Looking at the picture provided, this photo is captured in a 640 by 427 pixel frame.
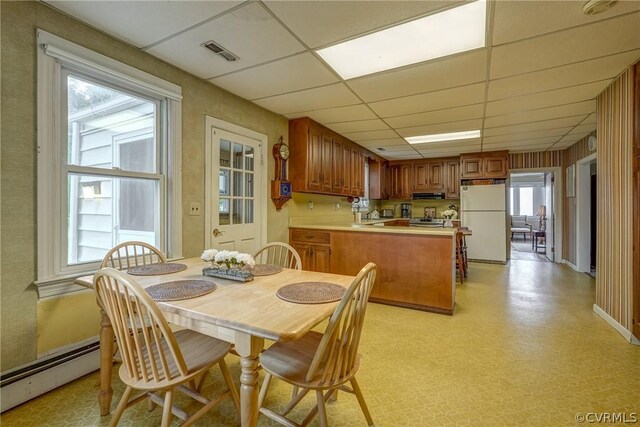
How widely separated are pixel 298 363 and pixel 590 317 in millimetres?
3352

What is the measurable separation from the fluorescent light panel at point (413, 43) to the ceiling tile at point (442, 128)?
197cm

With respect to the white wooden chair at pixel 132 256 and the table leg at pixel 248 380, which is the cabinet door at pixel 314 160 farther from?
the table leg at pixel 248 380

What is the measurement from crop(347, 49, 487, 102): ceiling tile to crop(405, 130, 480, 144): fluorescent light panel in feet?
6.44

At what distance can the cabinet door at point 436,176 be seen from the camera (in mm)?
6621

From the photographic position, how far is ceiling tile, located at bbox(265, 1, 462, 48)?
5.57 feet

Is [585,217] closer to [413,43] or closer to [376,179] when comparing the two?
[376,179]

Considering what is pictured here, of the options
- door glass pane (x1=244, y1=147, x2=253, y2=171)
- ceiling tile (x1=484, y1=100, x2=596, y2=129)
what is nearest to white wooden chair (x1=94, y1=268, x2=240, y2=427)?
door glass pane (x1=244, y1=147, x2=253, y2=171)

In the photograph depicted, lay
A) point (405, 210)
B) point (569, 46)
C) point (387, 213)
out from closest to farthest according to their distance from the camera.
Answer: point (569, 46)
point (405, 210)
point (387, 213)

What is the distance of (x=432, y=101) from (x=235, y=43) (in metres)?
2.13

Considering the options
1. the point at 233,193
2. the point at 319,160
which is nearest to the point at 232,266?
the point at 233,193

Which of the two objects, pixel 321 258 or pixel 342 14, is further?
pixel 321 258

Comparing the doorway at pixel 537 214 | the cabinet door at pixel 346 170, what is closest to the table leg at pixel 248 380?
the cabinet door at pixel 346 170

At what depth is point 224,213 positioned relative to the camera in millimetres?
3072

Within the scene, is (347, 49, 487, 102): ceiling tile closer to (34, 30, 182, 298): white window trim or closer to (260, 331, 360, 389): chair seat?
(34, 30, 182, 298): white window trim
